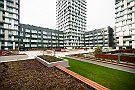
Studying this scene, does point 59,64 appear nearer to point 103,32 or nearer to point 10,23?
point 10,23

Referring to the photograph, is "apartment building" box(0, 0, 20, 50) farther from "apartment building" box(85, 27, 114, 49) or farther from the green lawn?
"apartment building" box(85, 27, 114, 49)

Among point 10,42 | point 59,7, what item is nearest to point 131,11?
point 10,42

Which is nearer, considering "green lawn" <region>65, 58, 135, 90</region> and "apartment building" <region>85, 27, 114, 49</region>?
"green lawn" <region>65, 58, 135, 90</region>

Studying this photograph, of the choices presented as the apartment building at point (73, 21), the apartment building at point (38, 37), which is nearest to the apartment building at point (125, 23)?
the apartment building at point (73, 21)

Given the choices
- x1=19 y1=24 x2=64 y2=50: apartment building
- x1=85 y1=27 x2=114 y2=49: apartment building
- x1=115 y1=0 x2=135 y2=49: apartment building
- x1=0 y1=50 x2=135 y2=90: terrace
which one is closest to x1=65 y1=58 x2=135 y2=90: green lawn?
x1=0 y1=50 x2=135 y2=90: terrace

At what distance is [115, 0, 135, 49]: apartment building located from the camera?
47244 mm

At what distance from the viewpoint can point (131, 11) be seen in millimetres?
48188

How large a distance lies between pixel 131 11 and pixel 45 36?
47.2m

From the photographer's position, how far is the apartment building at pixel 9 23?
4775 centimetres

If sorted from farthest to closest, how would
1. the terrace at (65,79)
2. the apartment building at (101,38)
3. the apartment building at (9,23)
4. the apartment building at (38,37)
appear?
the apartment building at (101,38) < the apartment building at (38,37) < the apartment building at (9,23) < the terrace at (65,79)

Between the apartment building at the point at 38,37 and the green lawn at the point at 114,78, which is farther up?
the apartment building at the point at 38,37

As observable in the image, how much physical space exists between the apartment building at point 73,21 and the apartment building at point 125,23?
33.8 metres

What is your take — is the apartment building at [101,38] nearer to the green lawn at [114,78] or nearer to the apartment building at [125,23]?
the apartment building at [125,23]

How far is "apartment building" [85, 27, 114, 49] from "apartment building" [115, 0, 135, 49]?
2431cm
